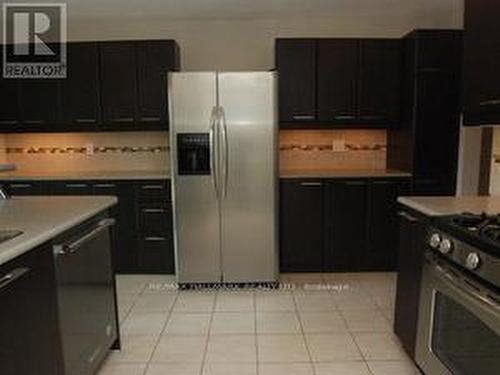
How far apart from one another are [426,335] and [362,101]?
244cm

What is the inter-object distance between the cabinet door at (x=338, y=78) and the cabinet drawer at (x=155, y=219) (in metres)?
1.71

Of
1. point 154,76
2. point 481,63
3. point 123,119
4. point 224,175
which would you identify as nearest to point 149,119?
point 123,119

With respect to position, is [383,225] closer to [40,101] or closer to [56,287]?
[56,287]

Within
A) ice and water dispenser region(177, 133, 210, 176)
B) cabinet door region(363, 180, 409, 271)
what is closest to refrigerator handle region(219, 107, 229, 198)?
ice and water dispenser region(177, 133, 210, 176)

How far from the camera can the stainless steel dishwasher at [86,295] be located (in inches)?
73.5

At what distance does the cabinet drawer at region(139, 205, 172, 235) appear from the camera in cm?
388

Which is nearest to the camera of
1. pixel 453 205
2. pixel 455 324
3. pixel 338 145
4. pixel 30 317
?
pixel 30 317

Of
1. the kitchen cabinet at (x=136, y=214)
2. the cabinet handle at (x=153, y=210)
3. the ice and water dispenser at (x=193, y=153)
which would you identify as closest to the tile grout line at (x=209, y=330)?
the kitchen cabinet at (x=136, y=214)

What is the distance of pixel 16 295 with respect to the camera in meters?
1.54

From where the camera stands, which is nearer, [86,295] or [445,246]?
[445,246]

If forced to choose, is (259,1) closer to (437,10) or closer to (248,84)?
(248,84)

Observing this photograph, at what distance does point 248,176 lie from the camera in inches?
138

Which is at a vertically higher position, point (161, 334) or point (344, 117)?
point (344, 117)

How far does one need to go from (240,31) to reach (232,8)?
0.44 metres
